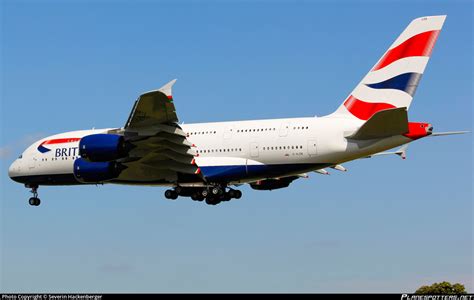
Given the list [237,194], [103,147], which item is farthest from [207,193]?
[103,147]

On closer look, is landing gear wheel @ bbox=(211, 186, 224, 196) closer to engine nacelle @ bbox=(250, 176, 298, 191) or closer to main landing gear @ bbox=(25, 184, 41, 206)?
engine nacelle @ bbox=(250, 176, 298, 191)

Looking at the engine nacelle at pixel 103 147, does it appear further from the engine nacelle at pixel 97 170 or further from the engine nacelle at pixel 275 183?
the engine nacelle at pixel 275 183

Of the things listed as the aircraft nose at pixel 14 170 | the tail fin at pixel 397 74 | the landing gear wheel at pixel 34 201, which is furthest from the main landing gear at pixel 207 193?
the aircraft nose at pixel 14 170

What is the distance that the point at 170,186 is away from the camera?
5172 centimetres

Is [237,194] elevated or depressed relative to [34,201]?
depressed

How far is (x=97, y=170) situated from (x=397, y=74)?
621 inches

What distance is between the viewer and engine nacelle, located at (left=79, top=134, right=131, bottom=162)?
46.5 meters

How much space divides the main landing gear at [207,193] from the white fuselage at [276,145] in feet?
3.48

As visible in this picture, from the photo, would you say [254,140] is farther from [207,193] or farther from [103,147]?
[103,147]

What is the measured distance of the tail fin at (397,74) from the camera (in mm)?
47469

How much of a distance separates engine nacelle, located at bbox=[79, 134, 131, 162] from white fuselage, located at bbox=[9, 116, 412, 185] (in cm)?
390

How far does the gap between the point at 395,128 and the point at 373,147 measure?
166 cm

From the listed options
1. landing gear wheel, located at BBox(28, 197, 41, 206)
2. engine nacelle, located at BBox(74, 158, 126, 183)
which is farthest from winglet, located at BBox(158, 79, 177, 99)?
landing gear wheel, located at BBox(28, 197, 41, 206)

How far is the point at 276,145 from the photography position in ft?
155
